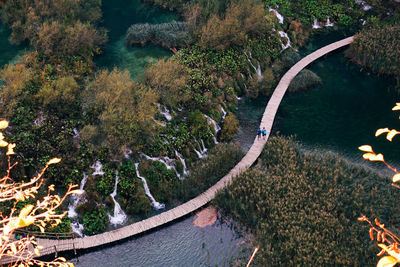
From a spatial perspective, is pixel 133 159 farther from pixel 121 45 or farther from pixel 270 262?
pixel 121 45

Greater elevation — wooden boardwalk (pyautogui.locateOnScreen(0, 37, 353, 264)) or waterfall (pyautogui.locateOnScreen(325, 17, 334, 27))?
waterfall (pyautogui.locateOnScreen(325, 17, 334, 27))

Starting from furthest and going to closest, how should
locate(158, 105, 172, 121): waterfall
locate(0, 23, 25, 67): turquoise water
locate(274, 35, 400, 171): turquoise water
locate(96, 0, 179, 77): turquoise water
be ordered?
locate(96, 0, 179, 77): turquoise water
locate(0, 23, 25, 67): turquoise water
locate(274, 35, 400, 171): turquoise water
locate(158, 105, 172, 121): waterfall


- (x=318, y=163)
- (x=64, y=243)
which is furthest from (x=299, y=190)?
(x=64, y=243)

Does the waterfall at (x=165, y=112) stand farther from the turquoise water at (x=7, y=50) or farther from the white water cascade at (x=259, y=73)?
the turquoise water at (x=7, y=50)

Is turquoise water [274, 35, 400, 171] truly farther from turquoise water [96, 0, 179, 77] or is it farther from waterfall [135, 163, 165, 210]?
turquoise water [96, 0, 179, 77]

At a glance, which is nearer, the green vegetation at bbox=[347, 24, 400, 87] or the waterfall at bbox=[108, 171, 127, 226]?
the waterfall at bbox=[108, 171, 127, 226]

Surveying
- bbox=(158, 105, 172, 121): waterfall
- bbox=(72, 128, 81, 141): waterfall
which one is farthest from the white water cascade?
bbox=(72, 128, 81, 141): waterfall

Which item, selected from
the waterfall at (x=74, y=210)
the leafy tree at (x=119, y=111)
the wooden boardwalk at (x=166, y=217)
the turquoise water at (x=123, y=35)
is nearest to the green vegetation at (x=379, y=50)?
the wooden boardwalk at (x=166, y=217)
